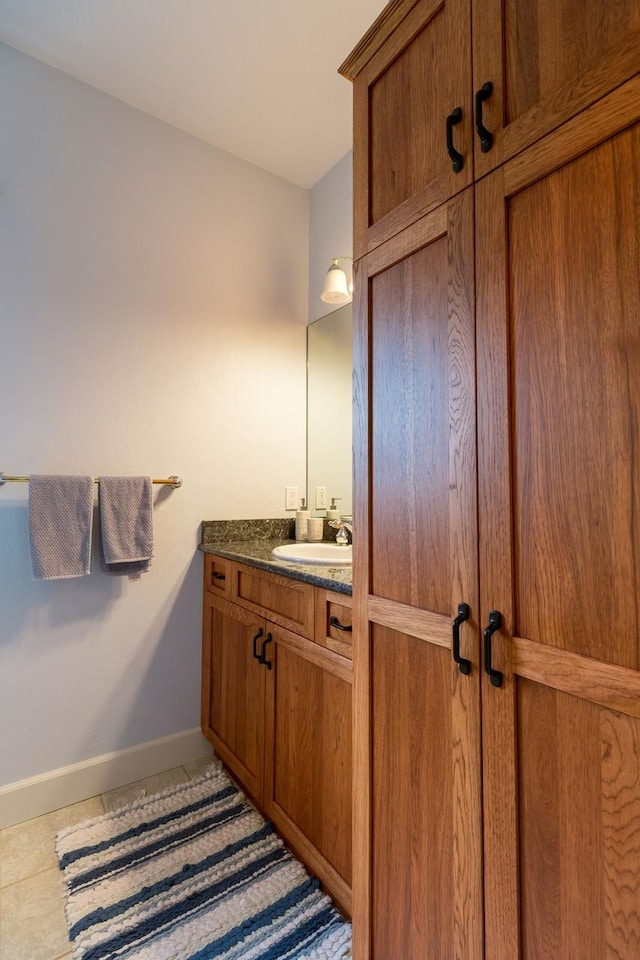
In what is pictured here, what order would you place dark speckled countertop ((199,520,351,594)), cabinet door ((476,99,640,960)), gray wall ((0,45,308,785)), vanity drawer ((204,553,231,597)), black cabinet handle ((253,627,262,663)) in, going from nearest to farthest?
cabinet door ((476,99,640,960)), dark speckled countertop ((199,520,351,594)), black cabinet handle ((253,627,262,663)), gray wall ((0,45,308,785)), vanity drawer ((204,553,231,597))

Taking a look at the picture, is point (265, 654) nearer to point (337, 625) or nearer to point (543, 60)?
point (337, 625)

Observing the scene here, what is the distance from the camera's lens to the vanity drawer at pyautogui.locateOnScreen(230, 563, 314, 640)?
4.20 ft

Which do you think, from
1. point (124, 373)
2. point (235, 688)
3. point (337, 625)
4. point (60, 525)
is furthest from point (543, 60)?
point (235, 688)

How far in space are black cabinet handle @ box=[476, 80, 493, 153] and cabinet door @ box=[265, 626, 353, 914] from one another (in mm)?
1097

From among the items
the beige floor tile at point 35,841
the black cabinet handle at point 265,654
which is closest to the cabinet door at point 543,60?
the black cabinet handle at point 265,654

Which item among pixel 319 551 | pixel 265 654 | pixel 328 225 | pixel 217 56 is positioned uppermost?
pixel 217 56

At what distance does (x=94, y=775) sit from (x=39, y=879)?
1.24 ft

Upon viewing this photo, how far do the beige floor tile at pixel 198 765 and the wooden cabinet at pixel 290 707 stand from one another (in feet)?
0.43

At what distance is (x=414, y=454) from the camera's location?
0.86 metres

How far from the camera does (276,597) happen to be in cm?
143

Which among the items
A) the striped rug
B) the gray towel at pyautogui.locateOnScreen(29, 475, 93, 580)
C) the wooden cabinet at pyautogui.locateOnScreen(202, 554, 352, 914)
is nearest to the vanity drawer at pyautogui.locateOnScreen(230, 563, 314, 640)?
the wooden cabinet at pyautogui.locateOnScreen(202, 554, 352, 914)

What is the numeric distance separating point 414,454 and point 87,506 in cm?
128

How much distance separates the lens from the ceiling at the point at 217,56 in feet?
4.80

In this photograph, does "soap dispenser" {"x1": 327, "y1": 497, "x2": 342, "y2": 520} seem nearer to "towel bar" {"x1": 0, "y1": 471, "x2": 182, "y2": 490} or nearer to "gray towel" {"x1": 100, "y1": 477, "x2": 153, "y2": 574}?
"towel bar" {"x1": 0, "y1": 471, "x2": 182, "y2": 490}
